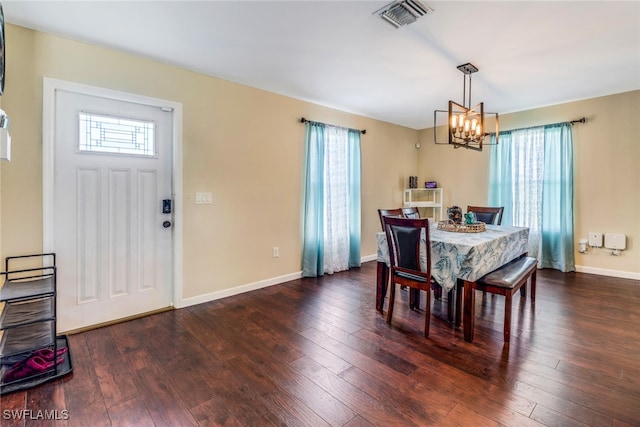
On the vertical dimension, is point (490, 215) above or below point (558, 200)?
below

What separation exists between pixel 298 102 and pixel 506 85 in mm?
2581

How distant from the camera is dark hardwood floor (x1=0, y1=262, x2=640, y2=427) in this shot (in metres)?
1.62

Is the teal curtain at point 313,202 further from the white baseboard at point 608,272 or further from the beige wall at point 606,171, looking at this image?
the white baseboard at point 608,272

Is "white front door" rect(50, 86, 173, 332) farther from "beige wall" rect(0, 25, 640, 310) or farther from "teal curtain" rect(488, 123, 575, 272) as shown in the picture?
"teal curtain" rect(488, 123, 575, 272)

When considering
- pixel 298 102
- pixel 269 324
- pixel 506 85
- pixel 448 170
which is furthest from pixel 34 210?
pixel 448 170

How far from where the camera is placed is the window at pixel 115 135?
262 cm

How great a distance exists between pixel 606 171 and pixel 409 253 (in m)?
3.70

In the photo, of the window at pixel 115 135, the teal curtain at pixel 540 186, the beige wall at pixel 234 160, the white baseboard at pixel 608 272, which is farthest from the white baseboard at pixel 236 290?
the white baseboard at pixel 608 272

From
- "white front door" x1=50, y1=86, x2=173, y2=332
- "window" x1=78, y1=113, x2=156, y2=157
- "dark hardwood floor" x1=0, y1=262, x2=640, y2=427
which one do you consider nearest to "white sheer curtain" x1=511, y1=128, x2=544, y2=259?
"dark hardwood floor" x1=0, y1=262, x2=640, y2=427

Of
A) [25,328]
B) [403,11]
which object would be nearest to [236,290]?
[25,328]

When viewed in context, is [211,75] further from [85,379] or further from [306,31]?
[85,379]

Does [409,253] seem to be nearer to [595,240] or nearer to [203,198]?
[203,198]

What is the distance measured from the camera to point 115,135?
2758 mm

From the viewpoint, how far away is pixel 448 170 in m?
5.73
